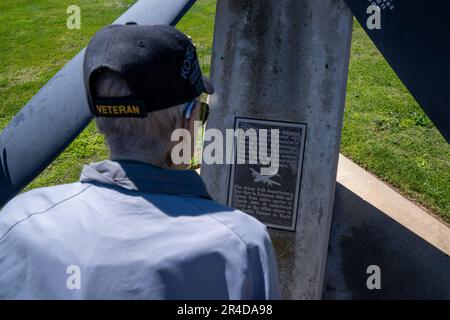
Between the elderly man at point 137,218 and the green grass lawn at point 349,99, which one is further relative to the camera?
the green grass lawn at point 349,99

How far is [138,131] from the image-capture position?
1.52 m

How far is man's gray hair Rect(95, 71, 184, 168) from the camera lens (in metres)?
1.49

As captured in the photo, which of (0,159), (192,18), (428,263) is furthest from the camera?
(192,18)

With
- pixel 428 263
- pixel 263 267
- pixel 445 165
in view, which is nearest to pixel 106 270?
pixel 263 267

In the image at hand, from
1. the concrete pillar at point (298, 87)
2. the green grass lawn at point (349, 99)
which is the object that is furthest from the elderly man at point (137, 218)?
the green grass lawn at point (349, 99)

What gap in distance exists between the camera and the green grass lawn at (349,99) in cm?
580

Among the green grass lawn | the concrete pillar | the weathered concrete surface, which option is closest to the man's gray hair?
the concrete pillar

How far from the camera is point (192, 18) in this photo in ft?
33.8

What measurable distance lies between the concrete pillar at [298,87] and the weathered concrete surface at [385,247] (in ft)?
2.30

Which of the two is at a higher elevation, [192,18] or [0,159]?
[192,18]

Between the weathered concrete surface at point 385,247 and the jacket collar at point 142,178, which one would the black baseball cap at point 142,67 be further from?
the weathered concrete surface at point 385,247

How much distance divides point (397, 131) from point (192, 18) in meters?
5.47
